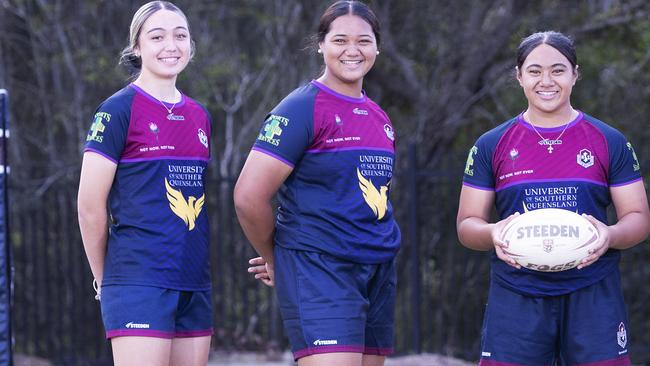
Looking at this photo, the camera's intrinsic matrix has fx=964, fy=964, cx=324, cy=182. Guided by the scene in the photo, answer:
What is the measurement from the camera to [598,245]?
3857mm

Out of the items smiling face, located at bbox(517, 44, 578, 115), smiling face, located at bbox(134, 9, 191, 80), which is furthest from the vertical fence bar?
smiling face, located at bbox(517, 44, 578, 115)

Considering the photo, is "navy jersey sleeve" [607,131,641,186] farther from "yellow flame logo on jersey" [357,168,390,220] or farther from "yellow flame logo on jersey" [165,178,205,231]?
"yellow flame logo on jersey" [165,178,205,231]

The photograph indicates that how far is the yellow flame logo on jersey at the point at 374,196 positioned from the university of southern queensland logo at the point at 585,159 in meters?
0.84

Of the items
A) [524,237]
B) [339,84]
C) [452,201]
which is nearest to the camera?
[524,237]

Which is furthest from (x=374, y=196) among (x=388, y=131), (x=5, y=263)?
(x=5, y=263)

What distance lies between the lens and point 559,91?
409cm

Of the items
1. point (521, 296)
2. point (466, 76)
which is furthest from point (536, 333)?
point (466, 76)

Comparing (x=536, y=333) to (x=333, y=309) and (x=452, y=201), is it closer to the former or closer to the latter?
(x=333, y=309)

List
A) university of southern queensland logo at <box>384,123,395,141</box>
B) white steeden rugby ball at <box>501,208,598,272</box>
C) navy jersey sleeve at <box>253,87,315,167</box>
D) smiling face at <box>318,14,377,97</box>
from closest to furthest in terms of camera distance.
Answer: white steeden rugby ball at <box>501,208,598,272</box>
navy jersey sleeve at <box>253,87,315,167</box>
smiling face at <box>318,14,377,97</box>
university of southern queensland logo at <box>384,123,395,141</box>

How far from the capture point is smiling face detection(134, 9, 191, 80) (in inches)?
163

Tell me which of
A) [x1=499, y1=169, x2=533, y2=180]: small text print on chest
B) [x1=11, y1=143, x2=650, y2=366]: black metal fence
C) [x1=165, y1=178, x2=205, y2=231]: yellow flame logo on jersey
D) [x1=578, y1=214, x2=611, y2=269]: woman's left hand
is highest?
[x1=499, y1=169, x2=533, y2=180]: small text print on chest

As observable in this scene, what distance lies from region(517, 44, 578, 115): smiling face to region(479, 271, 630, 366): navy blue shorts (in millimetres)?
780

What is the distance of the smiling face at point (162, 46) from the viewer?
4.15 meters

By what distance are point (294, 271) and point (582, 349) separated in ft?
4.08
